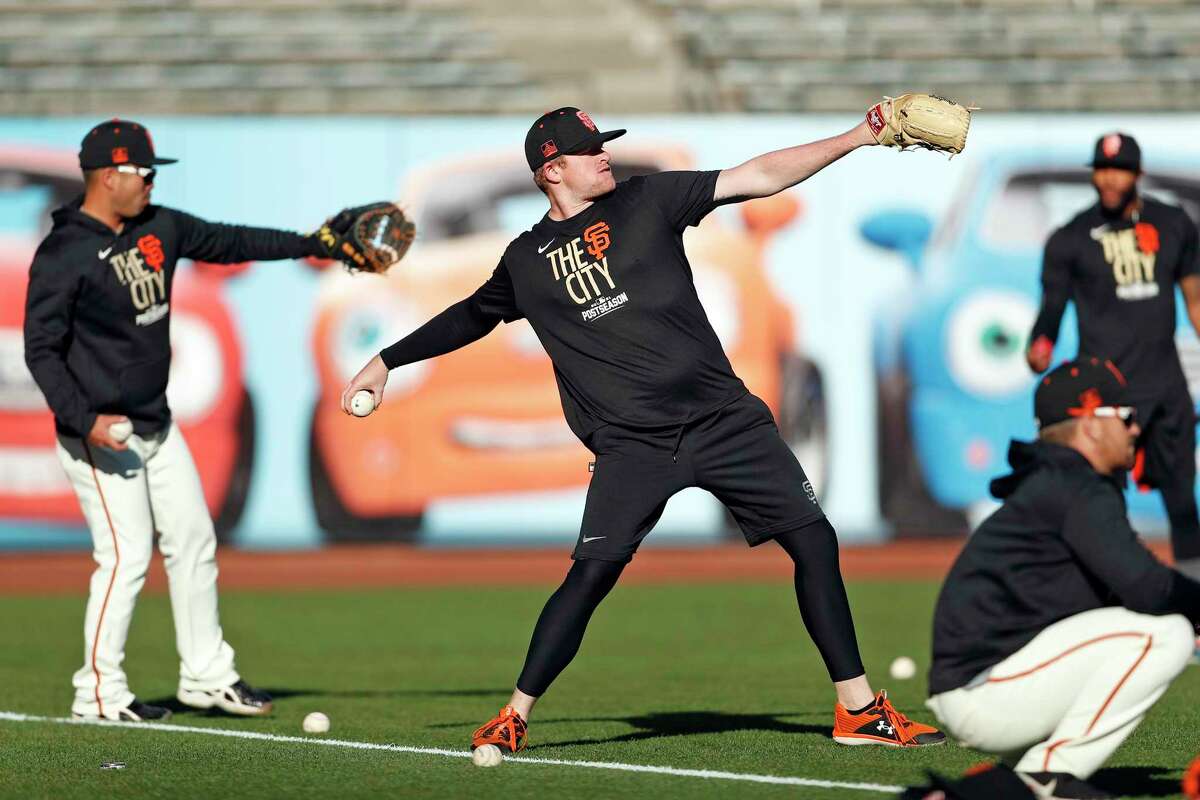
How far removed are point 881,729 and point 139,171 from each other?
374 cm

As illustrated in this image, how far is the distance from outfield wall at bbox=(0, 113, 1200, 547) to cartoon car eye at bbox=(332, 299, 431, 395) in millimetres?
18

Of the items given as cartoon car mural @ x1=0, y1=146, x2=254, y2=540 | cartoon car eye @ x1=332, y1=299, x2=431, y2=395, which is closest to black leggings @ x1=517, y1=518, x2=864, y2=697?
cartoon car eye @ x1=332, y1=299, x2=431, y2=395

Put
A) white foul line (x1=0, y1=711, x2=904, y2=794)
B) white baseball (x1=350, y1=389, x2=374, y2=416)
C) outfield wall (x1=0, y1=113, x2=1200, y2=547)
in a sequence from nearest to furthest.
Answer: white foul line (x1=0, y1=711, x2=904, y2=794), white baseball (x1=350, y1=389, x2=374, y2=416), outfield wall (x1=0, y1=113, x2=1200, y2=547)

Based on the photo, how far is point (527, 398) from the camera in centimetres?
1511

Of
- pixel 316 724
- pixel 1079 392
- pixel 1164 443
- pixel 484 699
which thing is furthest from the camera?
pixel 1164 443

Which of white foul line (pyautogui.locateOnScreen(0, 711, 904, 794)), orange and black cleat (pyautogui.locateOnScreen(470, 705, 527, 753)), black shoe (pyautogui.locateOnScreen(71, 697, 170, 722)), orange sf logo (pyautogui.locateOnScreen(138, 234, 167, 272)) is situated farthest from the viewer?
orange sf logo (pyautogui.locateOnScreen(138, 234, 167, 272))

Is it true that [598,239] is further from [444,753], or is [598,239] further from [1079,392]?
[1079,392]

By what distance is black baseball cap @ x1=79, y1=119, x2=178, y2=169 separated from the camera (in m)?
7.73

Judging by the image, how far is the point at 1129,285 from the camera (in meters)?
8.86

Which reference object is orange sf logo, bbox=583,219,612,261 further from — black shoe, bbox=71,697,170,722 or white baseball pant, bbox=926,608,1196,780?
black shoe, bbox=71,697,170,722

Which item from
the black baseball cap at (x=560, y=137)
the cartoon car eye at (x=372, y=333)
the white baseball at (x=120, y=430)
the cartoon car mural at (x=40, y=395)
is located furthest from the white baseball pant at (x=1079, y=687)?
the cartoon car mural at (x=40, y=395)

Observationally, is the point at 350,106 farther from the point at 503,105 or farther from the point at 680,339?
the point at 680,339

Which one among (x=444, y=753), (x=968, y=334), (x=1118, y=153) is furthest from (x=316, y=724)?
(x=968, y=334)

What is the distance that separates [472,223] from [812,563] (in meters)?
8.86
